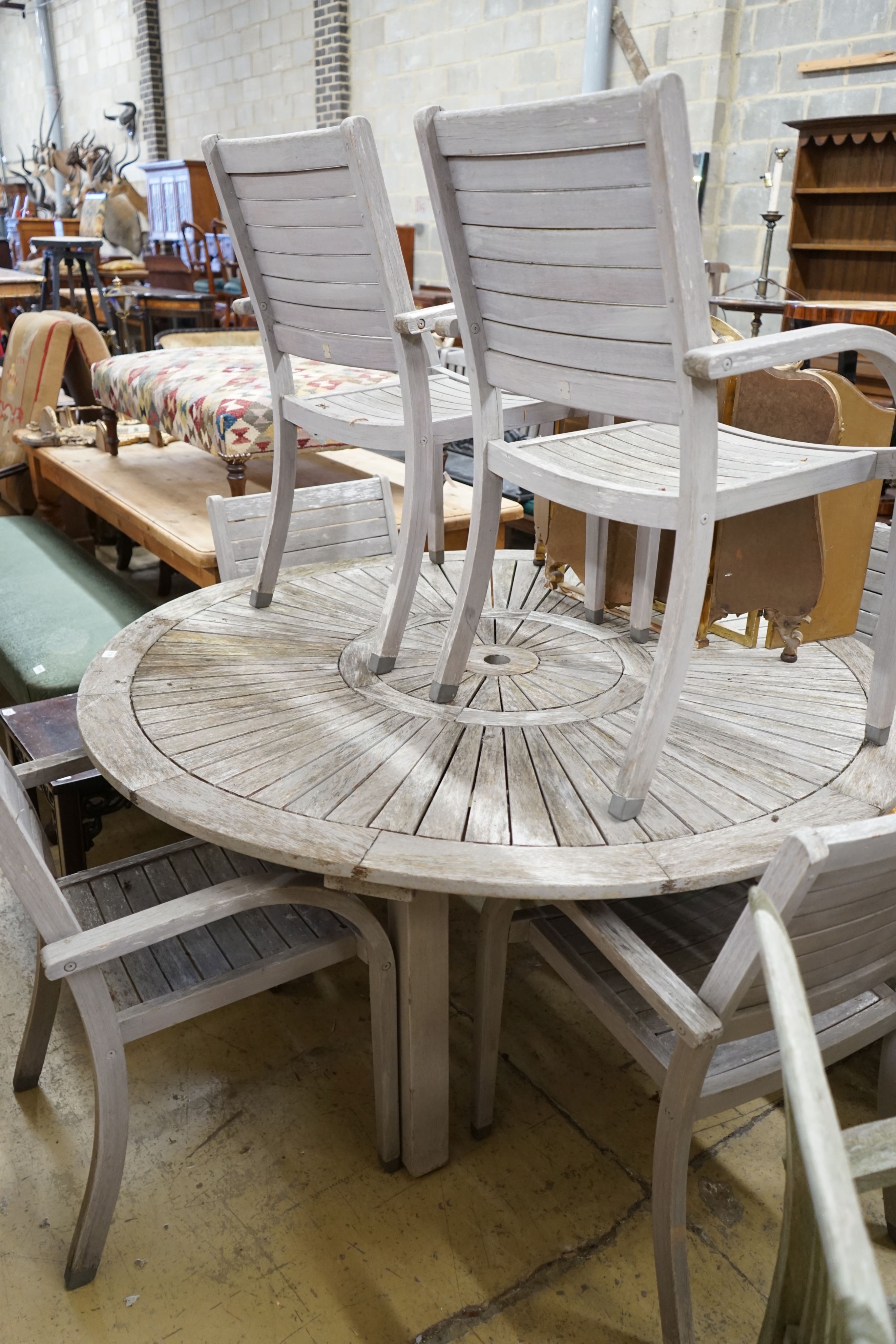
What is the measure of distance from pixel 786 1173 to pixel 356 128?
4.85 ft

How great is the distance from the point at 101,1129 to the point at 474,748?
786mm

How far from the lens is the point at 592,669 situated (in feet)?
6.30

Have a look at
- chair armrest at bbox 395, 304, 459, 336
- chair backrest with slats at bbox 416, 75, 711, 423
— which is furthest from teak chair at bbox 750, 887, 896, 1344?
chair armrest at bbox 395, 304, 459, 336

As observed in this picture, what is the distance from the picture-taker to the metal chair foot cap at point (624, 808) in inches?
54.6

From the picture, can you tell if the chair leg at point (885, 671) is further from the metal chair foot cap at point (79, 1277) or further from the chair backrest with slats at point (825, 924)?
the metal chair foot cap at point (79, 1277)

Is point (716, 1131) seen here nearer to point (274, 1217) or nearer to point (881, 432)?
point (274, 1217)

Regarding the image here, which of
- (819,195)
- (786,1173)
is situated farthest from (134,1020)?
(819,195)

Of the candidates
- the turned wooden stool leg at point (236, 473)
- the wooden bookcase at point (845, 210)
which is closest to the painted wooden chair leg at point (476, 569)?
the turned wooden stool leg at point (236, 473)

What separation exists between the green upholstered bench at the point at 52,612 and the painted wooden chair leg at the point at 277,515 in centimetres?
42

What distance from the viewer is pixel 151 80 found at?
1178 centimetres

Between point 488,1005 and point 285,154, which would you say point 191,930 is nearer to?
point 488,1005

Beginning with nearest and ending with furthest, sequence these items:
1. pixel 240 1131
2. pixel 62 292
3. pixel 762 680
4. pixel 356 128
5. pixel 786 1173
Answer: pixel 786 1173
pixel 356 128
pixel 240 1131
pixel 762 680
pixel 62 292

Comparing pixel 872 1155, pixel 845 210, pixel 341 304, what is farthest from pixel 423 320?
pixel 845 210

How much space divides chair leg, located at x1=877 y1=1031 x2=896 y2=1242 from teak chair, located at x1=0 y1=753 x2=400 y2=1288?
763 mm
